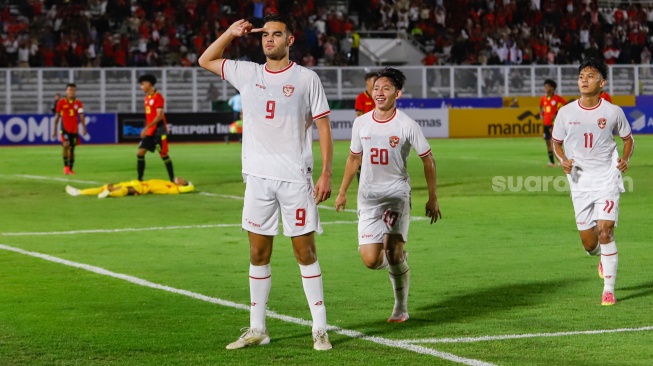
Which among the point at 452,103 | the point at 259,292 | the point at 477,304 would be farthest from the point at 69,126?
the point at 452,103

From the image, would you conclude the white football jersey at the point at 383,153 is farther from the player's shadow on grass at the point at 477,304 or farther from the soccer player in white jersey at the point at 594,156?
the soccer player in white jersey at the point at 594,156

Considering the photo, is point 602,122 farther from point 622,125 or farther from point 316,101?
point 316,101

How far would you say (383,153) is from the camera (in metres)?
9.59

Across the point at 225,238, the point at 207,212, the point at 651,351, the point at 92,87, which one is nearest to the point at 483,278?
the point at 651,351

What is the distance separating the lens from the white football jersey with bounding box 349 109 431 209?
31.2ft

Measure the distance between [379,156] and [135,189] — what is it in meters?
13.3

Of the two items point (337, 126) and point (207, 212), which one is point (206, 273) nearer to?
point (207, 212)

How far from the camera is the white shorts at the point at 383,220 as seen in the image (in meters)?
9.59

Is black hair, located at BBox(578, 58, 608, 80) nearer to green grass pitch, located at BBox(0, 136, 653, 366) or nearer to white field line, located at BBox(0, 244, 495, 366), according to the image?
green grass pitch, located at BBox(0, 136, 653, 366)

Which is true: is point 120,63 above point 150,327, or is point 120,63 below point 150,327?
above

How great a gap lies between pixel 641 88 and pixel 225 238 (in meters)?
35.6

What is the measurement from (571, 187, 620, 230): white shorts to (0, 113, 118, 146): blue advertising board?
32768 mm

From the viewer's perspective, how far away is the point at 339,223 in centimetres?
1728

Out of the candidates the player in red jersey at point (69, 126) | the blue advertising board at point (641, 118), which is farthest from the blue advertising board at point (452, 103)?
the player in red jersey at point (69, 126)
